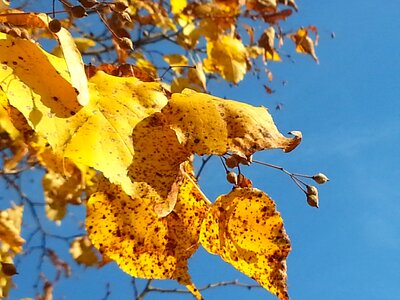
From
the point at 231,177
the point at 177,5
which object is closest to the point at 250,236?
the point at 231,177

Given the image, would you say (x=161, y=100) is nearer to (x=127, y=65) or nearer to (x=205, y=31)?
(x=127, y=65)

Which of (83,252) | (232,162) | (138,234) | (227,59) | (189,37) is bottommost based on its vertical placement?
(83,252)

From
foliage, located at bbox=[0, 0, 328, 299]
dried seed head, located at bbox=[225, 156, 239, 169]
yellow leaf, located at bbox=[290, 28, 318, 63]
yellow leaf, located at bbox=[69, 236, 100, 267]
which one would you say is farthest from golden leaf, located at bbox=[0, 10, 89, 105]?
yellow leaf, located at bbox=[69, 236, 100, 267]

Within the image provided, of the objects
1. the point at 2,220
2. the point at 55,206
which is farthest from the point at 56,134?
the point at 55,206

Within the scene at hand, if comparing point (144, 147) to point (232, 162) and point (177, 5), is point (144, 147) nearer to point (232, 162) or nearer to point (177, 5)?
point (232, 162)

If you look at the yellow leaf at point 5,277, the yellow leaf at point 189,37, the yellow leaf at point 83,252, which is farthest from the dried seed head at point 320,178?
the yellow leaf at point 83,252
